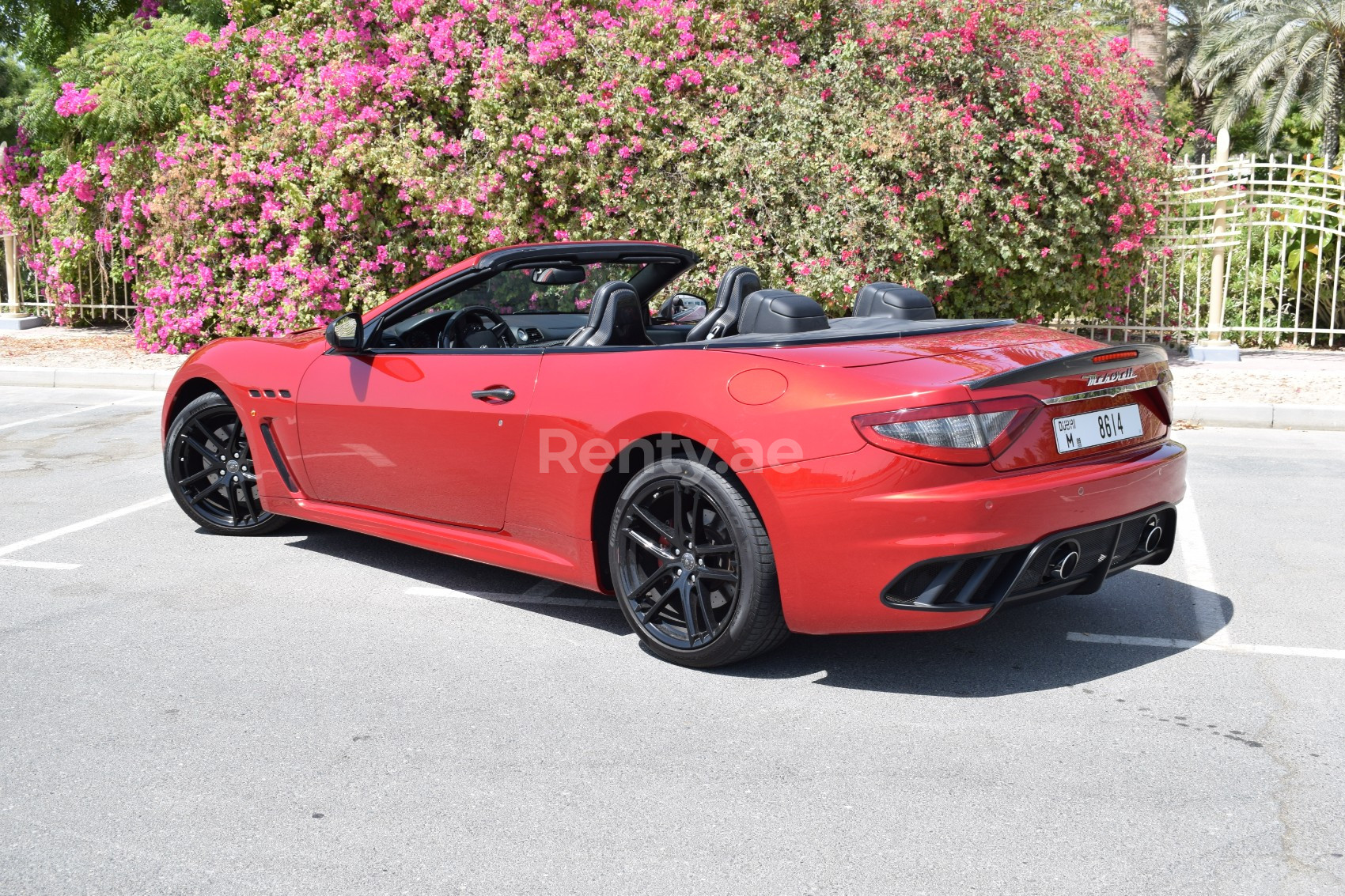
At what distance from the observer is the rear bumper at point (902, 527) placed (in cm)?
344

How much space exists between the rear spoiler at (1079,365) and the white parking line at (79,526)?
14.7ft

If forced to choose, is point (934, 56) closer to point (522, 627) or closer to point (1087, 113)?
point (1087, 113)

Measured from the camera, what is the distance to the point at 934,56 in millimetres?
11328

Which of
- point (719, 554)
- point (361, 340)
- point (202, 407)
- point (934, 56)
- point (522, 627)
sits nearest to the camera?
point (719, 554)

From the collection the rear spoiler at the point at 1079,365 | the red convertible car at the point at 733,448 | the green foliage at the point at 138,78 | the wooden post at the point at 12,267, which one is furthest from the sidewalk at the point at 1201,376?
the red convertible car at the point at 733,448

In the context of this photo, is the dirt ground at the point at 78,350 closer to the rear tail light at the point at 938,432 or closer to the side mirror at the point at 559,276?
the side mirror at the point at 559,276

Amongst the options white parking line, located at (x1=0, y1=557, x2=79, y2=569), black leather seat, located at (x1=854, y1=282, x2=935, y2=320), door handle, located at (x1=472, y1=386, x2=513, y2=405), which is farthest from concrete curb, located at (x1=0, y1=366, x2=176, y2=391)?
black leather seat, located at (x1=854, y1=282, x2=935, y2=320)

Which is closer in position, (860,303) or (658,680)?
(658,680)

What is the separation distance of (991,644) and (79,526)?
14.6 feet

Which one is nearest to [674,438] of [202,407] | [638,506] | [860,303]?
[638,506]

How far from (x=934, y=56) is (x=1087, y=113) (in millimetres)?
1550

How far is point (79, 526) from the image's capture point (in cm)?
604

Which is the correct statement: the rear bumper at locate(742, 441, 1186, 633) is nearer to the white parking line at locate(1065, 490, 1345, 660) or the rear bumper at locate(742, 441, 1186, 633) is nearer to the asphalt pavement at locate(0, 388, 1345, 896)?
the asphalt pavement at locate(0, 388, 1345, 896)

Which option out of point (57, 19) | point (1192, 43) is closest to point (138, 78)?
point (57, 19)
